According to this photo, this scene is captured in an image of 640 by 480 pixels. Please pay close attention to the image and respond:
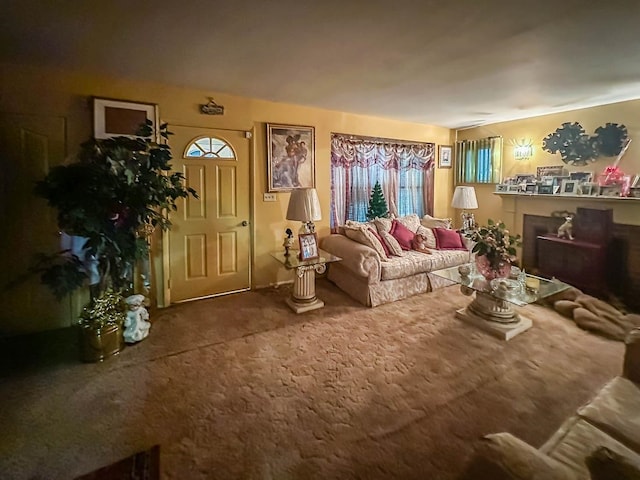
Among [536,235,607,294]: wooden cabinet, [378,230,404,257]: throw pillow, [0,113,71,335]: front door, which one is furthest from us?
[378,230,404,257]: throw pillow

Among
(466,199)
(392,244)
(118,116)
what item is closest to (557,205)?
(466,199)

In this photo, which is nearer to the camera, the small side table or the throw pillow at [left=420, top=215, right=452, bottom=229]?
the small side table

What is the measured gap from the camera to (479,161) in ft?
17.8

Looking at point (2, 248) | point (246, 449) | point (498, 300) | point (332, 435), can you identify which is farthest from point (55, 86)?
point (498, 300)

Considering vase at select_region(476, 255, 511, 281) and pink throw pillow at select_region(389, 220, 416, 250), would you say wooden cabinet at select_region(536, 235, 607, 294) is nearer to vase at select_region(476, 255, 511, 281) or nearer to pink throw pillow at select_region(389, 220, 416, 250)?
vase at select_region(476, 255, 511, 281)

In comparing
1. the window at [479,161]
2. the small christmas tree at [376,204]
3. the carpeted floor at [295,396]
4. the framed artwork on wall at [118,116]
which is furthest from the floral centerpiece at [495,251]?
the framed artwork on wall at [118,116]

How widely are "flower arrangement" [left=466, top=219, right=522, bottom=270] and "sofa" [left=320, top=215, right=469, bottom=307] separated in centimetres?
95

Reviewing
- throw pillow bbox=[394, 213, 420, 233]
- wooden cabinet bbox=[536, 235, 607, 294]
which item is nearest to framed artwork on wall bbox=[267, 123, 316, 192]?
throw pillow bbox=[394, 213, 420, 233]

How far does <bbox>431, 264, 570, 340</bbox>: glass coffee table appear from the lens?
294 cm

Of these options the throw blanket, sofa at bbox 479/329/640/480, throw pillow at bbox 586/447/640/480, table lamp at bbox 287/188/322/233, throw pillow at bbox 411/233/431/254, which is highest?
table lamp at bbox 287/188/322/233

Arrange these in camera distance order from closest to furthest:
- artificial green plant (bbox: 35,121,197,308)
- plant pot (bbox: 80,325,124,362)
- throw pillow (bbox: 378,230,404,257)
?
artificial green plant (bbox: 35,121,197,308)
plant pot (bbox: 80,325,124,362)
throw pillow (bbox: 378,230,404,257)

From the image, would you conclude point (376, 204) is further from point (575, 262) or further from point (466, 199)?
point (575, 262)

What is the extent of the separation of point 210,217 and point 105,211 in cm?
140

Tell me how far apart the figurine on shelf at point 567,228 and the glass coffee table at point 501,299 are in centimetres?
130
